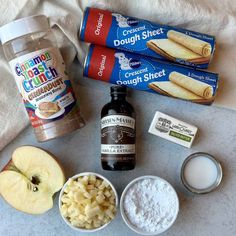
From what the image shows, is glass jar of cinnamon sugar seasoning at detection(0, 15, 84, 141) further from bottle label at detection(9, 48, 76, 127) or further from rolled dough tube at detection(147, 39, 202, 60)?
rolled dough tube at detection(147, 39, 202, 60)

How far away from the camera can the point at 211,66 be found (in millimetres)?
876

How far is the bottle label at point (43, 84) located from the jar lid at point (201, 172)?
26 cm

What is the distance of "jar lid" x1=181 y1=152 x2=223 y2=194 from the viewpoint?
849mm

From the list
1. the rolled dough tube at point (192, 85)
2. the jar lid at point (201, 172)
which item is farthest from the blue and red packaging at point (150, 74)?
the jar lid at point (201, 172)

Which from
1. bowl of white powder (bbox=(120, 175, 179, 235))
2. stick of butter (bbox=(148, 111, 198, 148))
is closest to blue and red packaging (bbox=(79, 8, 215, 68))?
stick of butter (bbox=(148, 111, 198, 148))

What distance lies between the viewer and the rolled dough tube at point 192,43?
80cm

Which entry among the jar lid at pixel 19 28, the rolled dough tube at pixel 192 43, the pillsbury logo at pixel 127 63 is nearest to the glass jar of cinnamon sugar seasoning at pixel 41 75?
the jar lid at pixel 19 28

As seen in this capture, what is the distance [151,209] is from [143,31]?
34 cm

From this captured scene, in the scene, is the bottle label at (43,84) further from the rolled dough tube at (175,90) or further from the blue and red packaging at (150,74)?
the rolled dough tube at (175,90)

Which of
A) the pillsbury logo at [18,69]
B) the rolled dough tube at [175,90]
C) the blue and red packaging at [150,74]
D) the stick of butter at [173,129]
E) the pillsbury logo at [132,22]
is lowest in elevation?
the stick of butter at [173,129]

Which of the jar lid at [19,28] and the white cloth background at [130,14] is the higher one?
the jar lid at [19,28]

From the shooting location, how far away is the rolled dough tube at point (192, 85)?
81 centimetres

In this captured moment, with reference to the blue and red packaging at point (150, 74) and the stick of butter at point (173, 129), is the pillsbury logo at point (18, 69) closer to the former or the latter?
the blue and red packaging at point (150, 74)

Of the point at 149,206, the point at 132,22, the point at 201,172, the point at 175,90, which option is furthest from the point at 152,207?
the point at 132,22
